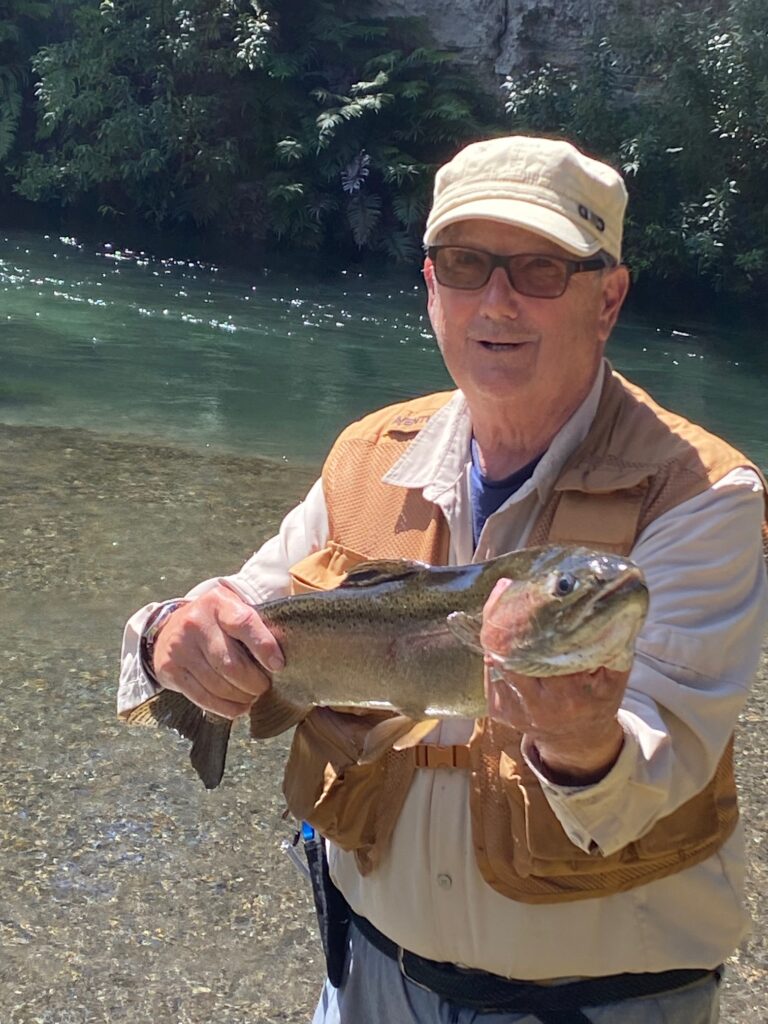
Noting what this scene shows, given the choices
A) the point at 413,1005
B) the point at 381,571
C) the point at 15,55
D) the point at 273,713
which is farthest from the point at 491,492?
the point at 15,55

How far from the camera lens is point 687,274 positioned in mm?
22297

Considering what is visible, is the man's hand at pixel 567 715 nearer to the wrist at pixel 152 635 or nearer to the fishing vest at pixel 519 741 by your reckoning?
the fishing vest at pixel 519 741

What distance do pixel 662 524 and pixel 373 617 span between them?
519 millimetres

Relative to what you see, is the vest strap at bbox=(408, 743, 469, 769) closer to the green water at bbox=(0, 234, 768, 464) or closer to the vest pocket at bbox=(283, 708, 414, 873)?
the vest pocket at bbox=(283, 708, 414, 873)

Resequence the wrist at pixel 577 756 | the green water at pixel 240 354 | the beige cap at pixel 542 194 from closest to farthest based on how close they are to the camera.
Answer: the wrist at pixel 577 756 → the beige cap at pixel 542 194 → the green water at pixel 240 354

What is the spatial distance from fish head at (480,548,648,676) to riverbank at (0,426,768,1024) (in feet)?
7.76

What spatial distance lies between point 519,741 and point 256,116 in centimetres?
2441

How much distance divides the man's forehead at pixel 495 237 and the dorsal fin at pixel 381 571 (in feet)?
2.24

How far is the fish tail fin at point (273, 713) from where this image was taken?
224 cm

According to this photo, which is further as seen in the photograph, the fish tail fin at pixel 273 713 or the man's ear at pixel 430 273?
the man's ear at pixel 430 273

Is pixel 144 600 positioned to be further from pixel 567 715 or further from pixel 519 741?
pixel 567 715

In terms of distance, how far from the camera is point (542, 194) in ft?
7.59

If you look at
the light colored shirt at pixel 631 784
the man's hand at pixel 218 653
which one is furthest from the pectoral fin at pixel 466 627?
the man's hand at pixel 218 653

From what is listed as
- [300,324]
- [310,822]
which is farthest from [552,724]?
[300,324]
